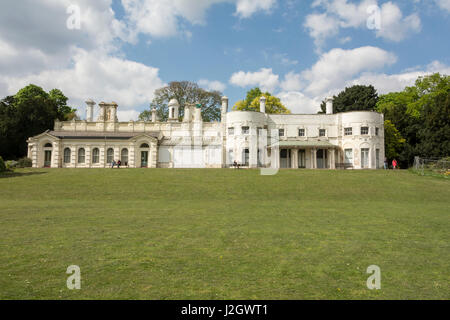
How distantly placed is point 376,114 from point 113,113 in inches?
1658

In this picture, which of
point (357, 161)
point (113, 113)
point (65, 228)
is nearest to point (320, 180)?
point (357, 161)

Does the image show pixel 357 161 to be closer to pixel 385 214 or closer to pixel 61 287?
pixel 385 214

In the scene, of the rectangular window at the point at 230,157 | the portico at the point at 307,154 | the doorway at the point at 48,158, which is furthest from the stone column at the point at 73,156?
the portico at the point at 307,154

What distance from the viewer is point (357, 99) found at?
199ft

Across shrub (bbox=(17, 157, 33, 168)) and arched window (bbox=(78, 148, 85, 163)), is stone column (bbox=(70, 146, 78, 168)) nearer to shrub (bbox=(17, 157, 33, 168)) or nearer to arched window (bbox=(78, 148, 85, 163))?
arched window (bbox=(78, 148, 85, 163))

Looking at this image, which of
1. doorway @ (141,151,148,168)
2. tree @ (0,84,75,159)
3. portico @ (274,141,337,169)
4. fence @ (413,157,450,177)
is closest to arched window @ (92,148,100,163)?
doorway @ (141,151,148,168)

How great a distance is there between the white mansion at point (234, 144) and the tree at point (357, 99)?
17.3 m

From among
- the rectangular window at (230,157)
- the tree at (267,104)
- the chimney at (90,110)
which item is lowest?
the rectangular window at (230,157)

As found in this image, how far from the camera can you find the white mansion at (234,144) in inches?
1668

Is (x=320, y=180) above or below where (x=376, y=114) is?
below

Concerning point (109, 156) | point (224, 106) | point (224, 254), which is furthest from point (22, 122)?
point (224, 254)

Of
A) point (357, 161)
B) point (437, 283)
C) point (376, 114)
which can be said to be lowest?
point (437, 283)

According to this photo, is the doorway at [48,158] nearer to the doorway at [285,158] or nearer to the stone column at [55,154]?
the stone column at [55,154]

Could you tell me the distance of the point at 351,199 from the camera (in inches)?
785
